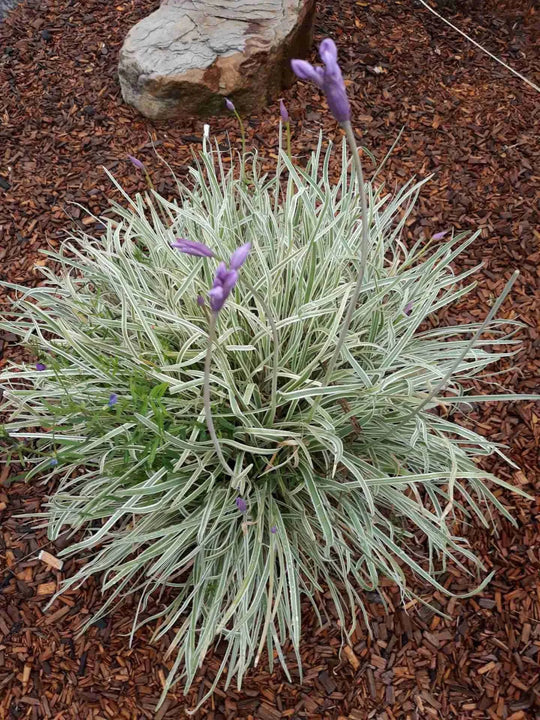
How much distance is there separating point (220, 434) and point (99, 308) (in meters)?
0.70

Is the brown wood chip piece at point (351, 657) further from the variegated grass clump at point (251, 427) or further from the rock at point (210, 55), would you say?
the rock at point (210, 55)

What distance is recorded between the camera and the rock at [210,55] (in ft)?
9.78

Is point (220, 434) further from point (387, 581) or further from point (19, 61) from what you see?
point (19, 61)

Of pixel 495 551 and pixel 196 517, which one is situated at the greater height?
pixel 196 517

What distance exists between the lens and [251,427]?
5.36 feet

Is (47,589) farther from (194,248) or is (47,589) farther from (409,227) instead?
(409,227)

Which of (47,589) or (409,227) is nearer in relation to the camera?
(47,589)

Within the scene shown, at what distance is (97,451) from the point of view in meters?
1.88

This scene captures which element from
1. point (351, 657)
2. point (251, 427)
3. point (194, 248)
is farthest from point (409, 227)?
point (194, 248)

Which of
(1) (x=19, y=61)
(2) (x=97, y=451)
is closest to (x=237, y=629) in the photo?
Answer: (2) (x=97, y=451)

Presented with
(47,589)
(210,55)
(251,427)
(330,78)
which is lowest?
(47,589)

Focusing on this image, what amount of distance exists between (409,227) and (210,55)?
1.29 m

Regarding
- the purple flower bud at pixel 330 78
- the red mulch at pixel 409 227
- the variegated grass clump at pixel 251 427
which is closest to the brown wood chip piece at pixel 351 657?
the red mulch at pixel 409 227

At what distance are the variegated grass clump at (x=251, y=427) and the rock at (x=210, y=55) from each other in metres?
1.20
